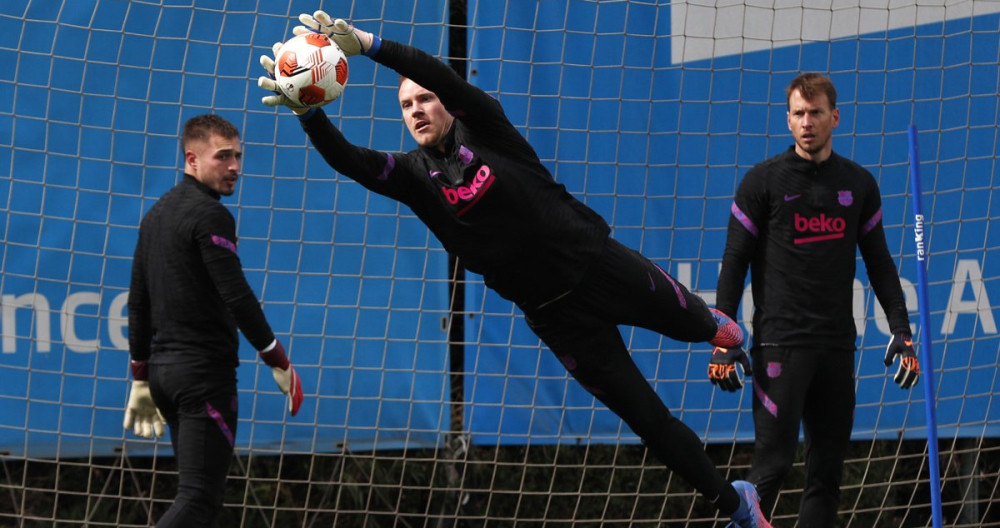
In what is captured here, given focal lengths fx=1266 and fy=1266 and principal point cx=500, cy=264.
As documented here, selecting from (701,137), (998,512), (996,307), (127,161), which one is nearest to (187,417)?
(127,161)

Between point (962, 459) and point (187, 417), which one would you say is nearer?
point (187, 417)

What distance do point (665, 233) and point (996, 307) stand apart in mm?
1504

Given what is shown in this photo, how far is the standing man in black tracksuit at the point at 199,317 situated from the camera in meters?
4.10

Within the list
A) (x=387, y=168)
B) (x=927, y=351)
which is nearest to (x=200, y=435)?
(x=387, y=168)

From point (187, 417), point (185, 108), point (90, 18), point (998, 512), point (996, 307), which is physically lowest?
point (998, 512)

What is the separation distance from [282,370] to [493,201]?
1.08m

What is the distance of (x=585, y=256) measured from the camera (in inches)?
153

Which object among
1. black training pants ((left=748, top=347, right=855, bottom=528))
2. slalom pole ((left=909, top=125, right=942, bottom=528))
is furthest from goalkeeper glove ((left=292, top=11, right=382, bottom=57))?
slalom pole ((left=909, top=125, right=942, bottom=528))

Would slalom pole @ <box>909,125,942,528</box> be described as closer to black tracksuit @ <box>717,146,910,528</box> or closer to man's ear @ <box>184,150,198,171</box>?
black tracksuit @ <box>717,146,910,528</box>

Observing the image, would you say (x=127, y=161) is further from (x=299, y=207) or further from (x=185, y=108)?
(x=299, y=207)

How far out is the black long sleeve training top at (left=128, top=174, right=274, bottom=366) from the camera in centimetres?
411

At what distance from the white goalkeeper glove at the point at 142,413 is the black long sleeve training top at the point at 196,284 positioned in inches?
14.7

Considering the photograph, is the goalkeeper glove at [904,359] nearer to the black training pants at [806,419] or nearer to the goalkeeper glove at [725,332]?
the black training pants at [806,419]

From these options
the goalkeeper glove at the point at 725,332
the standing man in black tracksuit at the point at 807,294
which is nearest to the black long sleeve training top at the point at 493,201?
the goalkeeper glove at the point at 725,332
